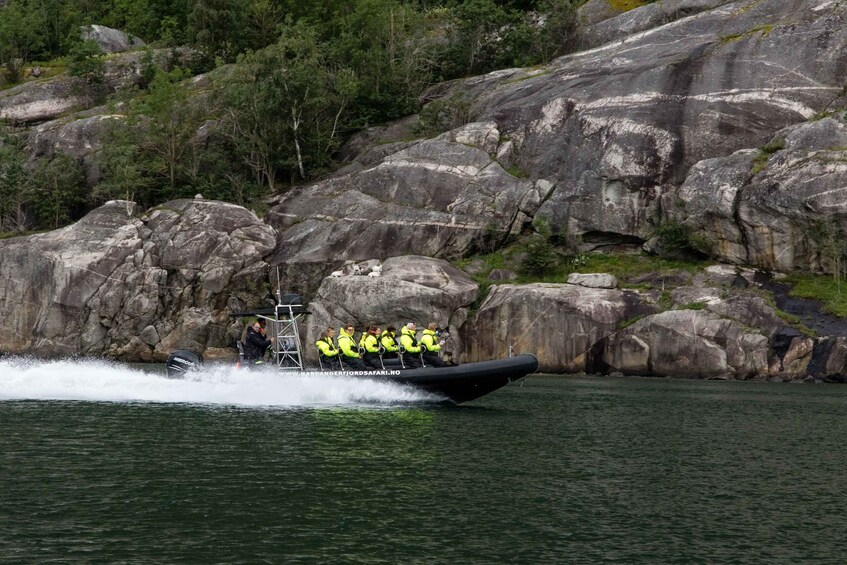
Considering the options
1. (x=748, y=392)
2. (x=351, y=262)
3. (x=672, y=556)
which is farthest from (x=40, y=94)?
(x=672, y=556)

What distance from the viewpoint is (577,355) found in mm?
52344

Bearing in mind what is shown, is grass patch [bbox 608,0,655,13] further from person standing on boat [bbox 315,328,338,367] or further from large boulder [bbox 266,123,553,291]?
person standing on boat [bbox 315,328,338,367]

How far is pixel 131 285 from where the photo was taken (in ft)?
197

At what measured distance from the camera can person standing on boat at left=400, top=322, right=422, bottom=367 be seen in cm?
3294

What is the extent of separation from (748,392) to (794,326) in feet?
33.0

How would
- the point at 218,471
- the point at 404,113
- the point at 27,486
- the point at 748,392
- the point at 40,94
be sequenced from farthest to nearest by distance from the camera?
1. the point at 40,94
2. the point at 404,113
3. the point at 748,392
4. the point at 218,471
5. the point at 27,486

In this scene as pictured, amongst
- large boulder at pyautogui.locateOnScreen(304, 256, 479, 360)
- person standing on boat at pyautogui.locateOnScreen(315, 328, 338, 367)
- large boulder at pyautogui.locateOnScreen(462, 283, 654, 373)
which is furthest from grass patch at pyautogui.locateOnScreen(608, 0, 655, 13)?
person standing on boat at pyautogui.locateOnScreen(315, 328, 338, 367)

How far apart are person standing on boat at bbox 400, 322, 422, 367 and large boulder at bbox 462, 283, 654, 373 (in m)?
19.7

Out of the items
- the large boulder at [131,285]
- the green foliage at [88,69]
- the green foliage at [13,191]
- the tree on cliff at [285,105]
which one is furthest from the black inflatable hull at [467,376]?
the green foliage at [88,69]

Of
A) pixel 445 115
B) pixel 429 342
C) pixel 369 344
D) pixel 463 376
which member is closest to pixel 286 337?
pixel 369 344

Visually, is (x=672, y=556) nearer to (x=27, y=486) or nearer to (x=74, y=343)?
(x=27, y=486)

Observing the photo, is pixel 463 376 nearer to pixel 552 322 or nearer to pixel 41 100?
pixel 552 322

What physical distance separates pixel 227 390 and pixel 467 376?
29.5ft

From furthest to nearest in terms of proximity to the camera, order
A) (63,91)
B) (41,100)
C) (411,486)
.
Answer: (63,91)
(41,100)
(411,486)
